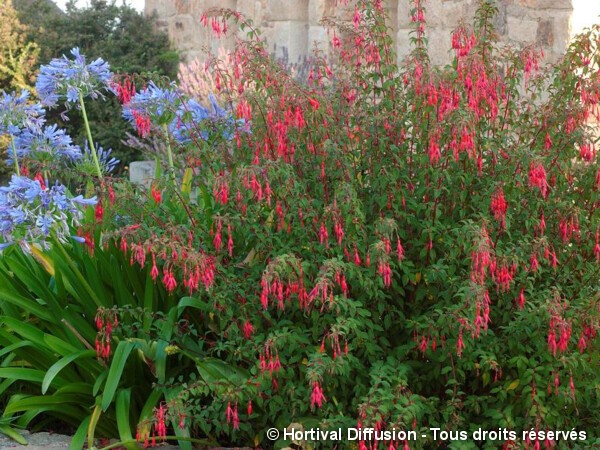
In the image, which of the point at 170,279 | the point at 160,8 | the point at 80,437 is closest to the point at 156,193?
the point at 170,279

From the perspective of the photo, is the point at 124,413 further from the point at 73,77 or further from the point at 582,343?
the point at 582,343

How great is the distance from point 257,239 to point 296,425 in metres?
0.67

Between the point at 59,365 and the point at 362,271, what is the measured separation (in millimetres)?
1152

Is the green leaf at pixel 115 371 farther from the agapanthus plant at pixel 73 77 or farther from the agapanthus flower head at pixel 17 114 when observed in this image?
the agapanthus flower head at pixel 17 114

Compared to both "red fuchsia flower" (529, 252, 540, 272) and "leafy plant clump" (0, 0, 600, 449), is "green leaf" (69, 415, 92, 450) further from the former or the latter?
"red fuchsia flower" (529, 252, 540, 272)

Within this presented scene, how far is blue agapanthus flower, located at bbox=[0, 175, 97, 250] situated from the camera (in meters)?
3.36

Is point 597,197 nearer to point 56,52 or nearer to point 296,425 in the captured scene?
point 296,425

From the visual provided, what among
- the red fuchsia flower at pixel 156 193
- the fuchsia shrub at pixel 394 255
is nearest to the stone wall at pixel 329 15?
the fuchsia shrub at pixel 394 255

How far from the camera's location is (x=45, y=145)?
159 inches

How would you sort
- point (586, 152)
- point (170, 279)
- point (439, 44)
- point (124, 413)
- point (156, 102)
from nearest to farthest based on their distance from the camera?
point (170, 279) < point (586, 152) < point (124, 413) < point (156, 102) < point (439, 44)

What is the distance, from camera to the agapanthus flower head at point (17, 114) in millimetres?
4066

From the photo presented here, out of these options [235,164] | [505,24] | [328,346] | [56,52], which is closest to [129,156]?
[56,52]

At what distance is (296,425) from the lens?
124 inches

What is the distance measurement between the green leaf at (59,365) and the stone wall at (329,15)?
3.02 metres
